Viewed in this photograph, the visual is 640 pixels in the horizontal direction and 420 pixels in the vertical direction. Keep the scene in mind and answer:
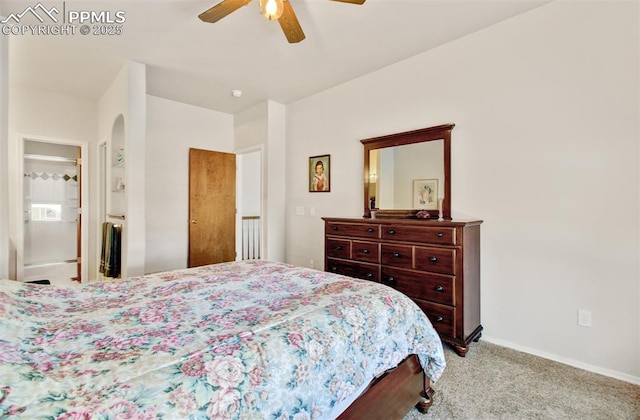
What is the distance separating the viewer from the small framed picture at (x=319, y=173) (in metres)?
3.94

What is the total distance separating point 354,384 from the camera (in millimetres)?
1179

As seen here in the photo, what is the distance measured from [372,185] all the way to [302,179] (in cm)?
123

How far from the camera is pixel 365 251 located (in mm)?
2898

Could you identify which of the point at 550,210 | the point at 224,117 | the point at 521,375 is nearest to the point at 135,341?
the point at 521,375

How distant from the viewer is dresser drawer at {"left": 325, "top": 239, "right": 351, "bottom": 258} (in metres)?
3.07

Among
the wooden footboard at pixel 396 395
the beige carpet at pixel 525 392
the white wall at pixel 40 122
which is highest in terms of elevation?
the white wall at pixel 40 122

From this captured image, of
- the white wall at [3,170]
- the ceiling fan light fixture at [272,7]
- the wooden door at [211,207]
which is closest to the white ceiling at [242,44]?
the ceiling fan light fixture at [272,7]

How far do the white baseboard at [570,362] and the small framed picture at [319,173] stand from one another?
7.89ft

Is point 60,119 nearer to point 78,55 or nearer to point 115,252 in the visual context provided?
point 78,55

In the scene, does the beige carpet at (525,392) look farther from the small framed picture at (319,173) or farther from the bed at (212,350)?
the small framed picture at (319,173)

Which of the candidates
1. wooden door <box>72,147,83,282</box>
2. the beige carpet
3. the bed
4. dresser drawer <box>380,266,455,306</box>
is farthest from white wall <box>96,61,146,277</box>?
the beige carpet

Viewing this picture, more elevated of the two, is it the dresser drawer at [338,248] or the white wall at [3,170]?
the white wall at [3,170]

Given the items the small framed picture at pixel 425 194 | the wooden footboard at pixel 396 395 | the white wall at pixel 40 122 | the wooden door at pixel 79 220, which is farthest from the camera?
the wooden door at pixel 79 220

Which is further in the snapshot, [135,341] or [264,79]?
[264,79]
